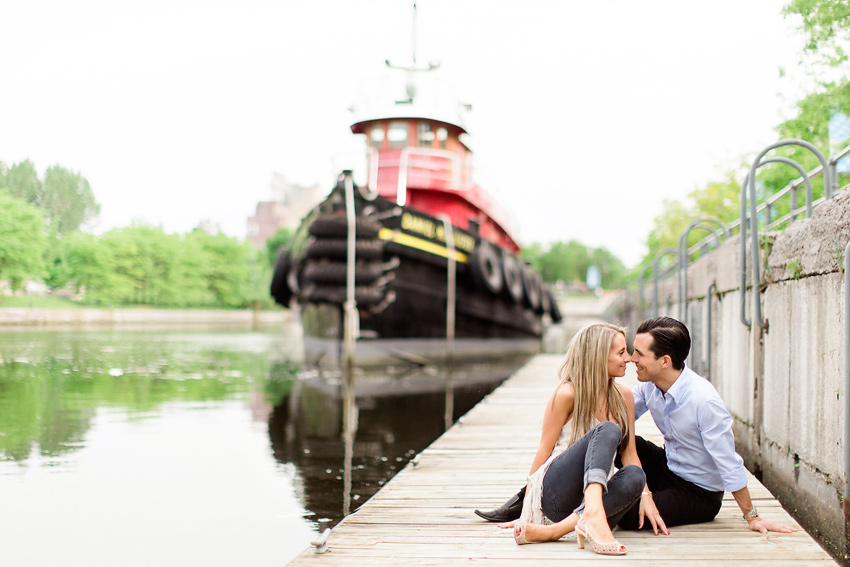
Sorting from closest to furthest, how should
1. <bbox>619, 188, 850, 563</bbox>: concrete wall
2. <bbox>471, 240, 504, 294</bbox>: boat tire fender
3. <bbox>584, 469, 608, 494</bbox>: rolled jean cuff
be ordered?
<bbox>584, 469, 608, 494</bbox>: rolled jean cuff → <bbox>619, 188, 850, 563</bbox>: concrete wall → <bbox>471, 240, 504, 294</bbox>: boat tire fender

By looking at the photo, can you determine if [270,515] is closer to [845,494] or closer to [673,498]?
[673,498]

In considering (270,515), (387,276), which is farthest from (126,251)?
(270,515)

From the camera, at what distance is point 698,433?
2783mm

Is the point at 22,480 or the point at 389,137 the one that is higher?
the point at 389,137

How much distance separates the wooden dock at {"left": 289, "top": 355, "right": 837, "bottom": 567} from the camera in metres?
2.48

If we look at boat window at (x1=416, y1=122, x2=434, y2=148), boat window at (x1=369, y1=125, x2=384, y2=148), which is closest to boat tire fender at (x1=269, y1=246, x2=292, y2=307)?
boat window at (x1=369, y1=125, x2=384, y2=148)

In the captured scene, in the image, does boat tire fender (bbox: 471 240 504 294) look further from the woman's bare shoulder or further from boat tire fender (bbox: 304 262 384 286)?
the woman's bare shoulder

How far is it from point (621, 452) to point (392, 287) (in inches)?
426

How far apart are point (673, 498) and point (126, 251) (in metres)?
28.3

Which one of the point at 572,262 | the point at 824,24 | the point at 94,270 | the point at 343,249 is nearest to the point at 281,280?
the point at 343,249

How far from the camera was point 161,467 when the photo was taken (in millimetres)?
5836

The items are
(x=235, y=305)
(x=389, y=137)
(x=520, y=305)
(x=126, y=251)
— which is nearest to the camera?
(x=389, y=137)

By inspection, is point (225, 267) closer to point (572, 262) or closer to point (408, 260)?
point (408, 260)

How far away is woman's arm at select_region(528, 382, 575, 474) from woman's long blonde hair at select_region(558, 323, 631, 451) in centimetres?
3
